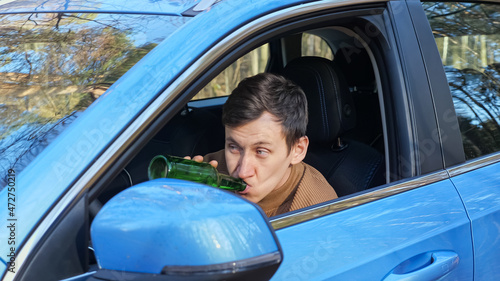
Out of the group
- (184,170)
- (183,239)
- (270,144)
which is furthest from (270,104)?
(183,239)

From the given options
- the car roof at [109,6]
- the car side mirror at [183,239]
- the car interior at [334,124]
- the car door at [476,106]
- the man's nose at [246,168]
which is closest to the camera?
the car side mirror at [183,239]

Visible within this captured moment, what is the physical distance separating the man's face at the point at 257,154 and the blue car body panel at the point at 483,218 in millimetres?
569

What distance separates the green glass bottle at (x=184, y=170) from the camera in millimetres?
1585

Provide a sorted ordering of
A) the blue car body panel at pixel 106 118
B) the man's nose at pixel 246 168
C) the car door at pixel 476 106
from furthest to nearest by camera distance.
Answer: the man's nose at pixel 246 168 → the car door at pixel 476 106 → the blue car body panel at pixel 106 118

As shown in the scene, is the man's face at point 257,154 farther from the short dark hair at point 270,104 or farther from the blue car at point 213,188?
the blue car at point 213,188

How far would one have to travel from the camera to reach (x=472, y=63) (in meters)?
2.12

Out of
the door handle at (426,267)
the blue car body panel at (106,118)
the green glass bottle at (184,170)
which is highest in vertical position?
the blue car body panel at (106,118)

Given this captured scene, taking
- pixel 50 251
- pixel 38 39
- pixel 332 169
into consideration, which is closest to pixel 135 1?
pixel 38 39

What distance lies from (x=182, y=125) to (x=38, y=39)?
1.26 meters

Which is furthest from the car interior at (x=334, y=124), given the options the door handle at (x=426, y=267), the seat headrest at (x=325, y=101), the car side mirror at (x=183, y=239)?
the car side mirror at (x=183, y=239)

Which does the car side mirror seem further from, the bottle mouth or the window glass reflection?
the window glass reflection

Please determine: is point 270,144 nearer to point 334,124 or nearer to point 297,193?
point 297,193

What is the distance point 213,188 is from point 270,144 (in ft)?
2.83

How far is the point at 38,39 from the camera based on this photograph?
175cm
